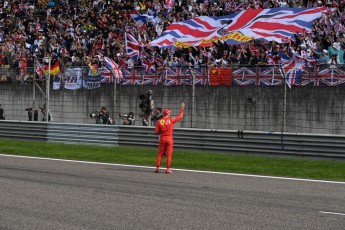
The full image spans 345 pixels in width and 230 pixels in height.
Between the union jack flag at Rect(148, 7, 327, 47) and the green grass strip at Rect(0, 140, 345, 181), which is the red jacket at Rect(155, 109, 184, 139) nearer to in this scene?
the green grass strip at Rect(0, 140, 345, 181)

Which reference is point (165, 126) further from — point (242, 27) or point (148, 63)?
point (148, 63)

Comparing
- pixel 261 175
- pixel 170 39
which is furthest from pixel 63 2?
pixel 261 175

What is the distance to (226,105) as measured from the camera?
2466 cm

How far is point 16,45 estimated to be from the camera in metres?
36.1

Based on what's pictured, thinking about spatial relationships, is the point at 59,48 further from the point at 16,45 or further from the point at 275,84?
the point at 275,84

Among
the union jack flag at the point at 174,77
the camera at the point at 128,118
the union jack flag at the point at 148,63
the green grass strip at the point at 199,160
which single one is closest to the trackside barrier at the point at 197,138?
the green grass strip at the point at 199,160

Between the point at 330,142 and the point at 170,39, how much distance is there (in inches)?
409

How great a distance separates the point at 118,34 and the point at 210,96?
9069 millimetres

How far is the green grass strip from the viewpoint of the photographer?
17734 millimetres

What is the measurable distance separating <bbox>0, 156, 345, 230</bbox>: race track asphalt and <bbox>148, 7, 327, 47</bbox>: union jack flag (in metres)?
9.93

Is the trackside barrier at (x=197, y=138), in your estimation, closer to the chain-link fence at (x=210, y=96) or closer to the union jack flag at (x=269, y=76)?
the chain-link fence at (x=210, y=96)

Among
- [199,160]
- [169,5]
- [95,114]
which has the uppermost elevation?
[169,5]

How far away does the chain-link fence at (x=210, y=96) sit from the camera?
22.3 m

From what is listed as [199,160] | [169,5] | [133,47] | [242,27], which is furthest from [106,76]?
[199,160]
